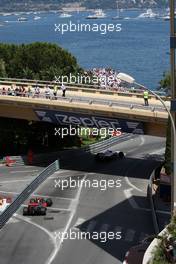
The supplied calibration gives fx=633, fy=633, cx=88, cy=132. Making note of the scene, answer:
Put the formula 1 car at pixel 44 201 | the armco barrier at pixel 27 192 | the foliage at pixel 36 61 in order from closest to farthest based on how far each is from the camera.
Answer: the armco barrier at pixel 27 192 < the formula 1 car at pixel 44 201 < the foliage at pixel 36 61

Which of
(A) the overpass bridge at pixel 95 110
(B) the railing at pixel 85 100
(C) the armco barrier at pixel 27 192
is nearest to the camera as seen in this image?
(C) the armco barrier at pixel 27 192

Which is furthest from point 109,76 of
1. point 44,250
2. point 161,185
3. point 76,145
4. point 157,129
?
point 44,250

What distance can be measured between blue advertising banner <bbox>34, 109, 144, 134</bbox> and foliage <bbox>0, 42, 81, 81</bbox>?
27495 millimetres

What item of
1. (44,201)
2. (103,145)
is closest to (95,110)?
(44,201)

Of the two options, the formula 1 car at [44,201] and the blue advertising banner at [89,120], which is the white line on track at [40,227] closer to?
the formula 1 car at [44,201]

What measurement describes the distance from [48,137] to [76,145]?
3797 mm

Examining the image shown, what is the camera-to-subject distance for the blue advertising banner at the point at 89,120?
54709 millimetres

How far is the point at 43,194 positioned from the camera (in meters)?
50.5

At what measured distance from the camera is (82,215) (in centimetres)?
4462

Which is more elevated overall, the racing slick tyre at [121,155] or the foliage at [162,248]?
the foliage at [162,248]

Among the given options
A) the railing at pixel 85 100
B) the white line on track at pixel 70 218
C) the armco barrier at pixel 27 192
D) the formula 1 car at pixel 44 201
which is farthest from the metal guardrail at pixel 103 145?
the formula 1 car at pixel 44 201

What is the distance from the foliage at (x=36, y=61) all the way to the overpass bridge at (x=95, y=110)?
80.7ft

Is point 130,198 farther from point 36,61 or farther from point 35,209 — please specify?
point 36,61

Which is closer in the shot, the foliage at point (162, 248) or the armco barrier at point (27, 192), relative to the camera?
the foliage at point (162, 248)
